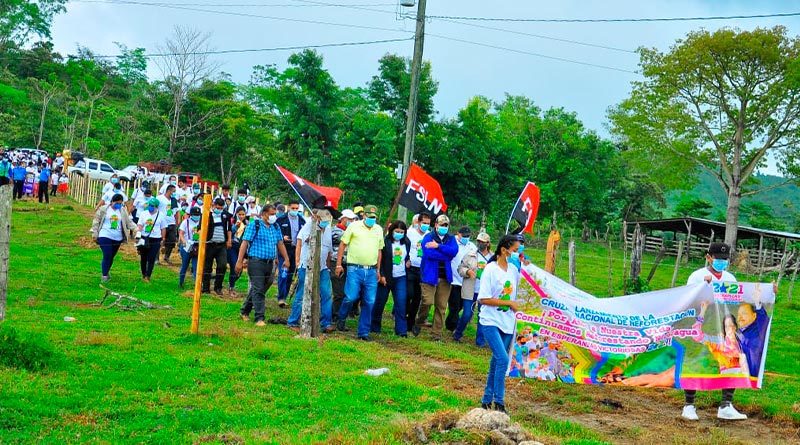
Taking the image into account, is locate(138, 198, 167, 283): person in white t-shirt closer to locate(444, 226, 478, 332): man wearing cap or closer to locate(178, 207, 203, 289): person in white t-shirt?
locate(178, 207, 203, 289): person in white t-shirt

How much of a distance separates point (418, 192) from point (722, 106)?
98.9 ft

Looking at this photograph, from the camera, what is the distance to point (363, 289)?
41.2 feet

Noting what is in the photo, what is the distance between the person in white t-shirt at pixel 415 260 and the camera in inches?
535

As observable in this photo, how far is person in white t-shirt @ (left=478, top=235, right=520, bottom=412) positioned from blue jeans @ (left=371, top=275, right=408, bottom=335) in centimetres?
471

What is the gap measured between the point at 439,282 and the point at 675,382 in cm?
540

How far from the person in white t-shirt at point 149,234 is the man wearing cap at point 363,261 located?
5.75 meters

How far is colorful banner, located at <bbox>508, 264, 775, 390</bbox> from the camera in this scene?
9.27 meters

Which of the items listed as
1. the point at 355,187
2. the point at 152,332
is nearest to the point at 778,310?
the point at 355,187

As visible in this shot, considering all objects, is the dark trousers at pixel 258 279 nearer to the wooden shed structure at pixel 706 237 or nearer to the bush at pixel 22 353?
the bush at pixel 22 353

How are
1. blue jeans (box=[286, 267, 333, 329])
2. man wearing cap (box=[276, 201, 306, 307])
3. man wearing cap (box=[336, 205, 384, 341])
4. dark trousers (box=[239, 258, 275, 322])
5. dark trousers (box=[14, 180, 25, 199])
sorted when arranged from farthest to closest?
dark trousers (box=[14, 180, 25, 199]), man wearing cap (box=[276, 201, 306, 307]), dark trousers (box=[239, 258, 275, 322]), blue jeans (box=[286, 267, 333, 329]), man wearing cap (box=[336, 205, 384, 341])

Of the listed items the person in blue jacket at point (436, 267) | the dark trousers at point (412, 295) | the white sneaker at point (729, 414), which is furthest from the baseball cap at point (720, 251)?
the dark trousers at point (412, 295)

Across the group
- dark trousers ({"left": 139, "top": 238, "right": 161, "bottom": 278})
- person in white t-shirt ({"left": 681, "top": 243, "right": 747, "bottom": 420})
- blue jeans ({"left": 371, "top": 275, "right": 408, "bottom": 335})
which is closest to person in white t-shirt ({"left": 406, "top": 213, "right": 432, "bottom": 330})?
blue jeans ({"left": 371, "top": 275, "right": 408, "bottom": 335})

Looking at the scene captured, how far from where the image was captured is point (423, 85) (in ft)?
111

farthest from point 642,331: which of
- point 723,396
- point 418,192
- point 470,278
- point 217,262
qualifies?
point 217,262
